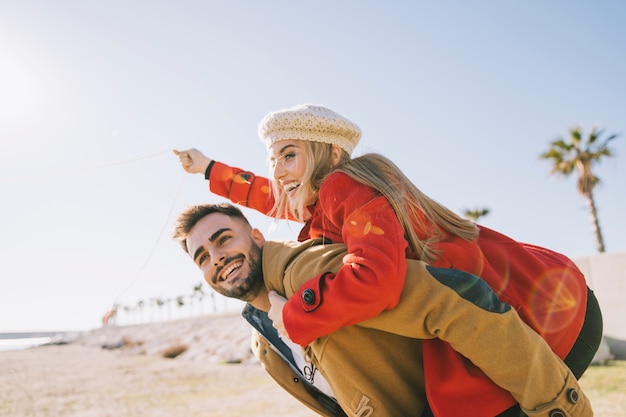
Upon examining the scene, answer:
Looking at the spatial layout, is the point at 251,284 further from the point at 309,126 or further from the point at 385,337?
the point at 309,126

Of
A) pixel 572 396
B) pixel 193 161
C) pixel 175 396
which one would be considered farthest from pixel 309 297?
pixel 175 396

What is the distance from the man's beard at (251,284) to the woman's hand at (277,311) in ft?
0.72

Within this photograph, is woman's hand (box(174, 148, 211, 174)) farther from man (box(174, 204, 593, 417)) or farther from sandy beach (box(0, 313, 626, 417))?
sandy beach (box(0, 313, 626, 417))

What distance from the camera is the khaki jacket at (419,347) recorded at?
5.76ft

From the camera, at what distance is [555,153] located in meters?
22.2

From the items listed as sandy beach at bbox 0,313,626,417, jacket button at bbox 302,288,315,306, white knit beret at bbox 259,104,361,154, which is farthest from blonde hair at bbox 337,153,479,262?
sandy beach at bbox 0,313,626,417

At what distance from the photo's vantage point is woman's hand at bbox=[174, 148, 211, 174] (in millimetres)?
3619

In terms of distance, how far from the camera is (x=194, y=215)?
2.71 meters

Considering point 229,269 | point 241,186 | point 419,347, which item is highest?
point 241,186

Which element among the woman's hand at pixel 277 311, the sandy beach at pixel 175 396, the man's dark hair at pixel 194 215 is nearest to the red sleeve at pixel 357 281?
the woman's hand at pixel 277 311

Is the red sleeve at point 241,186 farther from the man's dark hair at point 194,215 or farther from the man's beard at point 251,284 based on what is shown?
the man's beard at point 251,284

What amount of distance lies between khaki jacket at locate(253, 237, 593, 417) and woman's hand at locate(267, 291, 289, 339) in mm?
56

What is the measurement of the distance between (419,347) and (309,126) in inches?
49.9

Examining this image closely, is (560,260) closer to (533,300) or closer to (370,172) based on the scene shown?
(533,300)
